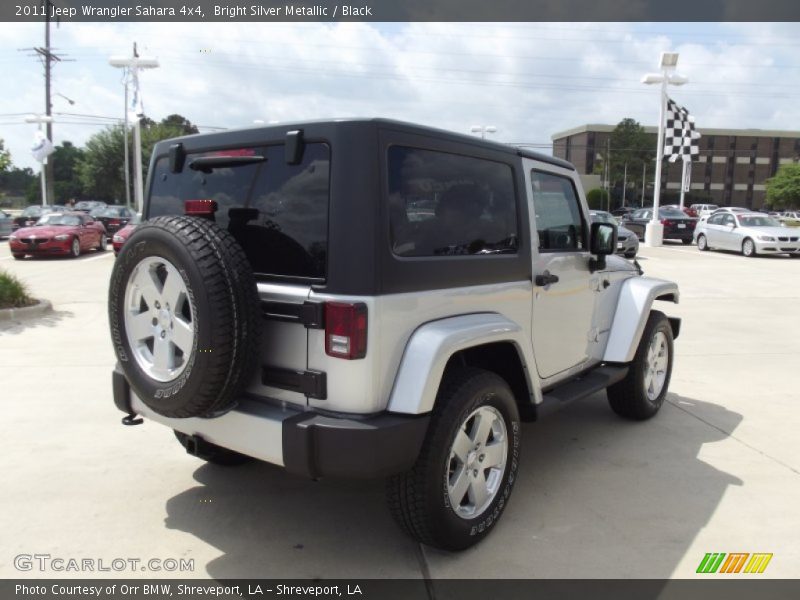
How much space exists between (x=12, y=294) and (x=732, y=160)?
10901 centimetres

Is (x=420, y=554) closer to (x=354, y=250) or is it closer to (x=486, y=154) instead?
(x=354, y=250)

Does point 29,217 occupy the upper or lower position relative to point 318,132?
lower

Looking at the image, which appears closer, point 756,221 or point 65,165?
point 756,221

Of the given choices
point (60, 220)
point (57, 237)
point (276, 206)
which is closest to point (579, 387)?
point (276, 206)

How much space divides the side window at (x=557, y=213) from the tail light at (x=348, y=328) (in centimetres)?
153

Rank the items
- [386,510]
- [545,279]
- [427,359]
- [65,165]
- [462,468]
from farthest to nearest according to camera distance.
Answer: [65,165], [545,279], [386,510], [462,468], [427,359]

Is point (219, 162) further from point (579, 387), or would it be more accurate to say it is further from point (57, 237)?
point (57, 237)

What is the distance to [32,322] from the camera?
26.8 ft

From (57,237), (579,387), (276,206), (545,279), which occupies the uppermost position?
(276,206)

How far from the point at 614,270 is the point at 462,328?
215 cm

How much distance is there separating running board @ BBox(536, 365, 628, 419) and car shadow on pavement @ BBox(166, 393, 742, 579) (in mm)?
495

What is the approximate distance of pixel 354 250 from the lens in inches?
98.1

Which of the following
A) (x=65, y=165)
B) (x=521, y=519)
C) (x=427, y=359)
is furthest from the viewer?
(x=65, y=165)

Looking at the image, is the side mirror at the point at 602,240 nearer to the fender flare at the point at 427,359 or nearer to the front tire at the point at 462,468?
the front tire at the point at 462,468
